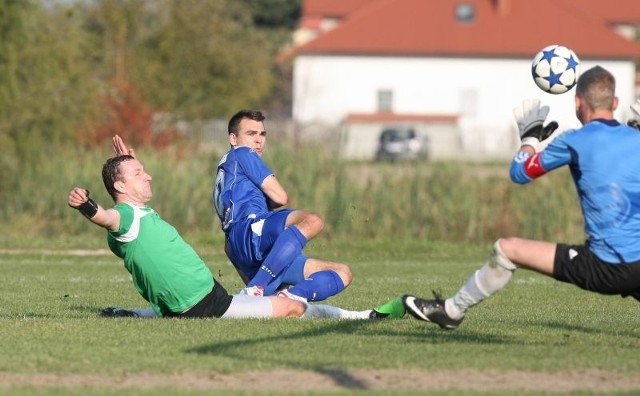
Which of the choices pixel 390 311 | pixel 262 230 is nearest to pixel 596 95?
pixel 390 311

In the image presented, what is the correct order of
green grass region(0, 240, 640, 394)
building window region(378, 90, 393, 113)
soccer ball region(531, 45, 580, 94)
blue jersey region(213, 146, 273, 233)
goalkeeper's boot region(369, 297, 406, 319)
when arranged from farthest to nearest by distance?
building window region(378, 90, 393, 113)
blue jersey region(213, 146, 273, 233)
goalkeeper's boot region(369, 297, 406, 319)
soccer ball region(531, 45, 580, 94)
green grass region(0, 240, 640, 394)

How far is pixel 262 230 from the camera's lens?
1135 centimetres

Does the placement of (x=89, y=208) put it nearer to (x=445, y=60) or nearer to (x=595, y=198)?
(x=595, y=198)

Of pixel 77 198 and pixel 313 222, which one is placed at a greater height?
pixel 77 198

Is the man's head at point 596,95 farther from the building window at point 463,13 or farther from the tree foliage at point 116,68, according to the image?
the building window at point 463,13

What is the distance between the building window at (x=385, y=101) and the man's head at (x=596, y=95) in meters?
69.8

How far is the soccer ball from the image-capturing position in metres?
10.8

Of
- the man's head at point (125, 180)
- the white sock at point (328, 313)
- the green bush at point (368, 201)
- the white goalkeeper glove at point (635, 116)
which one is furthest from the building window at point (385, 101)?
the white goalkeeper glove at point (635, 116)

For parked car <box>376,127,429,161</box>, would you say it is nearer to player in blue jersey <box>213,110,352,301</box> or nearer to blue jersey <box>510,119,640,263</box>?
player in blue jersey <box>213,110,352,301</box>

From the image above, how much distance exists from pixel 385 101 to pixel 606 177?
70.0 meters

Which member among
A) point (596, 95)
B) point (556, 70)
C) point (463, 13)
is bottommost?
point (596, 95)

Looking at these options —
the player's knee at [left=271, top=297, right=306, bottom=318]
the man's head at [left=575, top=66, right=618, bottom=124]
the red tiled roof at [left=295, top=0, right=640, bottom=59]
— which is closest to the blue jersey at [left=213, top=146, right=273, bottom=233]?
the player's knee at [left=271, top=297, right=306, bottom=318]

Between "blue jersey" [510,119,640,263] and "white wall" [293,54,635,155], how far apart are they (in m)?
68.0

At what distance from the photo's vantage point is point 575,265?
8414 mm
